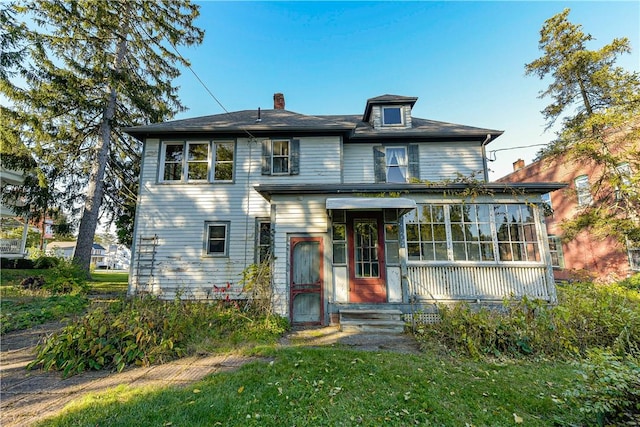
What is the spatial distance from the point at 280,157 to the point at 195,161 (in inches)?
133

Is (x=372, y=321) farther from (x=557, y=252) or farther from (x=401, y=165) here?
(x=557, y=252)

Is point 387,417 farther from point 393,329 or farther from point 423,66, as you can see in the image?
point 423,66

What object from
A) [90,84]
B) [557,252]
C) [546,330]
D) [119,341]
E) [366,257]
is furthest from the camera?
[557,252]

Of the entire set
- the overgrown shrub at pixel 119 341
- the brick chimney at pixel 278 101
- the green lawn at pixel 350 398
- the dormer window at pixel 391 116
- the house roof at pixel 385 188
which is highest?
the brick chimney at pixel 278 101

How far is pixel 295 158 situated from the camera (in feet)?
34.7

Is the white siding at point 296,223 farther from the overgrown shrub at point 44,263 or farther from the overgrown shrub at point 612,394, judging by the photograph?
the overgrown shrub at point 44,263

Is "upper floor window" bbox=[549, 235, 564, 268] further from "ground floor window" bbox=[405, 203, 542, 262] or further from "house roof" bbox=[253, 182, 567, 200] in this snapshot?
"house roof" bbox=[253, 182, 567, 200]

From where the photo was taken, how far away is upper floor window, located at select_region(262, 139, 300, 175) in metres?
10.5

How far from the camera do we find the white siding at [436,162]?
10852 millimetres

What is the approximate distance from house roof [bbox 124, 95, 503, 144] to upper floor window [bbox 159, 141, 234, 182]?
1.58 feet

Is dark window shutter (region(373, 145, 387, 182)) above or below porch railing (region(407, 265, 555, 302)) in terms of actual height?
above

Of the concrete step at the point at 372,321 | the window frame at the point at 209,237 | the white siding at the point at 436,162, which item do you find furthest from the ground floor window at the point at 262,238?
the concrete step at the point at 372,321

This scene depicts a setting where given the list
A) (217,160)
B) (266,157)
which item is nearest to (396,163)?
(266,157)

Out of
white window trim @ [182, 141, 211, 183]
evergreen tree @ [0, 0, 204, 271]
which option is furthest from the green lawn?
evergreen tree @ [0, 0, 204, 271]
